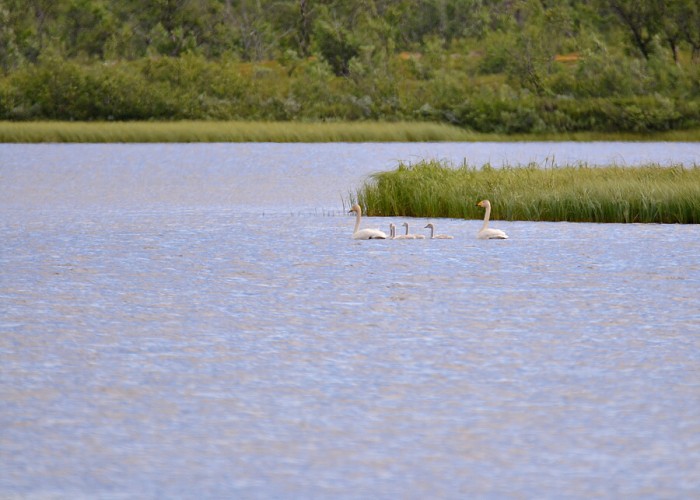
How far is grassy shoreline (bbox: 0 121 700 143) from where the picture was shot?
51.3 metres

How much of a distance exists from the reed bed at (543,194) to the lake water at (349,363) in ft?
2.34

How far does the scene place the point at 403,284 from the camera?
13727 mm

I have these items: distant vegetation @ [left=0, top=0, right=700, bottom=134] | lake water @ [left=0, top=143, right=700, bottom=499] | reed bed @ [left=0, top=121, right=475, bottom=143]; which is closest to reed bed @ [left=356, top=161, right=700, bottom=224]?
lake water @ [left=0, top=143, right=700, bottom=499]

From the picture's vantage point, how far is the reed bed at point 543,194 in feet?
65.1

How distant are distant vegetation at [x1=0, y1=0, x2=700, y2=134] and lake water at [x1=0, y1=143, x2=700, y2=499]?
35.1 metres

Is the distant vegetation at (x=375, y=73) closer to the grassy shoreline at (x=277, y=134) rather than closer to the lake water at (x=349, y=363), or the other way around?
the grassy shoreline at (x=277, y=134)

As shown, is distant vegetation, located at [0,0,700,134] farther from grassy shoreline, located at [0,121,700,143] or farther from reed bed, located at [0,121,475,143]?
reed bed, located at [0,121,475,143]

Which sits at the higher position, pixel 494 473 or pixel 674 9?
pixel 674 9

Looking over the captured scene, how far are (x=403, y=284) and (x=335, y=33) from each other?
55.1m

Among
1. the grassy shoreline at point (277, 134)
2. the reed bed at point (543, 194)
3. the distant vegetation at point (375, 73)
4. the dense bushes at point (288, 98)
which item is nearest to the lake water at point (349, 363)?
the reed bed at point (543, 194)

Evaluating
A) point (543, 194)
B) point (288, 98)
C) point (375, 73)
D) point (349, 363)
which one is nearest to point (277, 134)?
point (288, 98)

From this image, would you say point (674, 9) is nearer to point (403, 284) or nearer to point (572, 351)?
point (403, 284)

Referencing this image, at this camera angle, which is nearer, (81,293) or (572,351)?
(572,351)

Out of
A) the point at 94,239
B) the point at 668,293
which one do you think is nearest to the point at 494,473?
the point at 668,293
